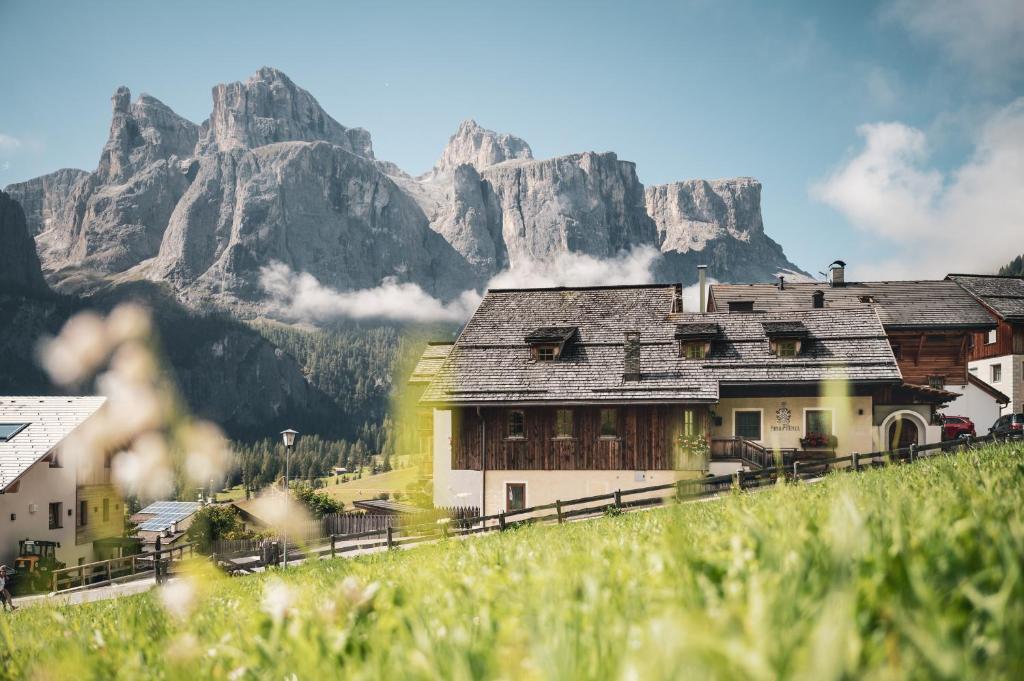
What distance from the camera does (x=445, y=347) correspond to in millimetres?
47375

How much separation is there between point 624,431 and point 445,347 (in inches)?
702

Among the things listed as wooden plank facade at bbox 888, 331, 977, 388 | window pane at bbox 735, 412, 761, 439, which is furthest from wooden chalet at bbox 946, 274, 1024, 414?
window pane at bbox 735, 412, 761, 439

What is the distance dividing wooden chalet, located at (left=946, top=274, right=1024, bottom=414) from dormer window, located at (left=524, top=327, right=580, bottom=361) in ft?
118

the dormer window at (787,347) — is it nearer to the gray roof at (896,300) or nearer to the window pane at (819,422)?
the window pane at (819,422)

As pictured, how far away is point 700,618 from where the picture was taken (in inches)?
50.5

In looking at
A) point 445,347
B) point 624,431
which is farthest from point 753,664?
point 445,347

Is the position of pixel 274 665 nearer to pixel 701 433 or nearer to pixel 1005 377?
pixel 701 433

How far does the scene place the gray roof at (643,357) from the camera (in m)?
32.7

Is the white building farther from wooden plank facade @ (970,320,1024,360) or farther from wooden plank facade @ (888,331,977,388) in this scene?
wooden plank facade @ (970,320,1024,360)

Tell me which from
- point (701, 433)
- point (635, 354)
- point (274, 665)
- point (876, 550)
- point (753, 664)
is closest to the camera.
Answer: point (753, 664)

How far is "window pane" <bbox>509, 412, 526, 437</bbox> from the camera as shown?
111 ft

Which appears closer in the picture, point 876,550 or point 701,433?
point 876,550

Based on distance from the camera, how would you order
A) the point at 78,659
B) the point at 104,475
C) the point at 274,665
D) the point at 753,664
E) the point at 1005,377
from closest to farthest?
the point at 753,664 → the point at 274,665 → the point at 78,659 → the point at 104,475 → the point at 1005,377

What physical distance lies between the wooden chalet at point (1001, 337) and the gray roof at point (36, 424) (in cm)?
6187
